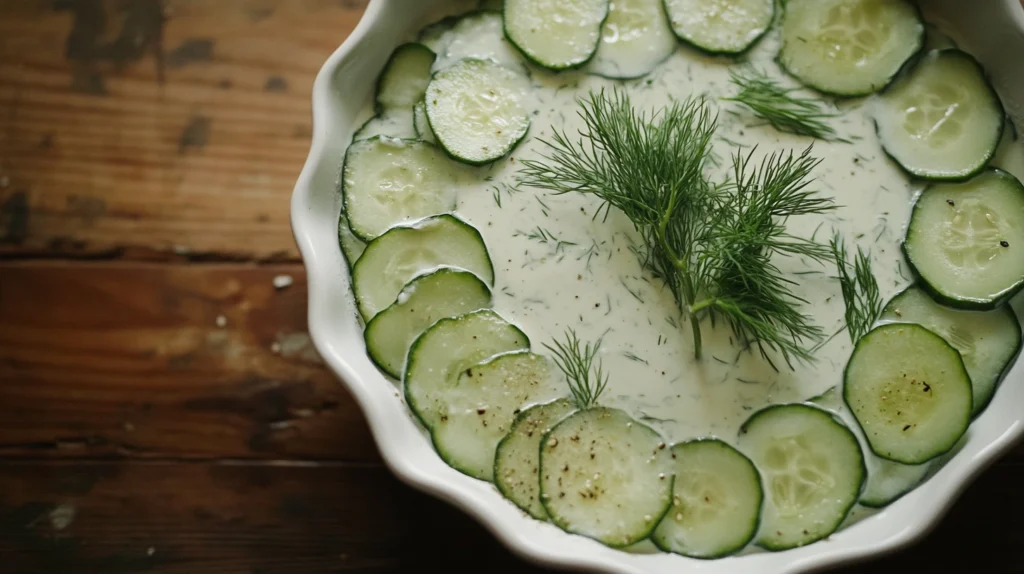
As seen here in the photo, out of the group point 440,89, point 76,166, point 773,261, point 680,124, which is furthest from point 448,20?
point 76,166

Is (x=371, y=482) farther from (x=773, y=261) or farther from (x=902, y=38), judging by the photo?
(x=902, y=38)

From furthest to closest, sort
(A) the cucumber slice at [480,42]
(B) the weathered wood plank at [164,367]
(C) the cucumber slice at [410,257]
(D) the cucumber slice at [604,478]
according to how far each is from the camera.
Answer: (B) the weathered wood plank at [164,367], (A) the cucumber slice at [480,42], (C) the cucumber slice at [410,257], (D) the cucumber slice at [604,478]

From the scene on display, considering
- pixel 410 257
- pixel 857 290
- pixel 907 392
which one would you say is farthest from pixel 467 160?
pixel 907 392

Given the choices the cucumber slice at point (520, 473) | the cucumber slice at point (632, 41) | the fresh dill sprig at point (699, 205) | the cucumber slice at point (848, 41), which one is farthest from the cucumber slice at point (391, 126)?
the cucumber slice at point (848, 41)

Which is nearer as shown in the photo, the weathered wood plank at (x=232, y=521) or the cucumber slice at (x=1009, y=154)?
the cucumber slice at (x=1009, y=154)

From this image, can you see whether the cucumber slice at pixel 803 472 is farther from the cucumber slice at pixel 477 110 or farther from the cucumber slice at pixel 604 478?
the cucumber slice at pixel 477 110

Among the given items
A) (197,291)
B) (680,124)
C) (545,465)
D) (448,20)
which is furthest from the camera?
(197,291)

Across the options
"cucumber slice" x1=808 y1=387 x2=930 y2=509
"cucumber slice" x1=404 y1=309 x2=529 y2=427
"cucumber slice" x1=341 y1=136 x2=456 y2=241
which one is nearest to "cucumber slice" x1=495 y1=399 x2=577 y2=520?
"cucumber slice" x1=404 y1=309 x2=529 y2=427
